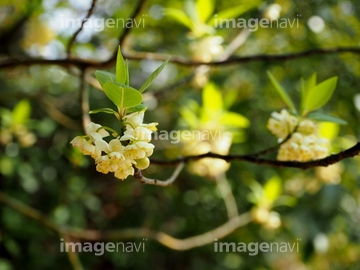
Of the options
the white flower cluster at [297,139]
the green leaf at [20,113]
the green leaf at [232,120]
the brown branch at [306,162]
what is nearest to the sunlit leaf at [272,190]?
the green leaf at [232,120]

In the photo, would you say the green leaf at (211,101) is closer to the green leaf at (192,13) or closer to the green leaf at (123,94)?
the green leaf at (192,13)

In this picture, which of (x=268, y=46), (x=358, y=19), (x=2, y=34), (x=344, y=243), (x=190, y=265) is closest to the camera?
(x=358, y=19)

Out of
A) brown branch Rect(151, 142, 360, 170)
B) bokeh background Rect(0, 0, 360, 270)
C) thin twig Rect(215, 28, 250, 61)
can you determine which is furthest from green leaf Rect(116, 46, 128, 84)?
thin twig Rect(215, 28, 250, 61)

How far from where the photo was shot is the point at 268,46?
314cm

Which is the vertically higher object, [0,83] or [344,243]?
[0,83]

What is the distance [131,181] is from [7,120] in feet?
3.33

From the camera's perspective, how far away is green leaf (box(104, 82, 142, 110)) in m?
0.89

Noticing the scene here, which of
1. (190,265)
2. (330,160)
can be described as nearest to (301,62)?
(190,265)

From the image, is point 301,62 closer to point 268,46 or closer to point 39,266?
point 268,46

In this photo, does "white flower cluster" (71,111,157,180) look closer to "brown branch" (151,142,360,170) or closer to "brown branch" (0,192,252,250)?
"brown branch" (151,142,360,170)

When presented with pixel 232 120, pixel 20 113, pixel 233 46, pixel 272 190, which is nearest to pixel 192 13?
pixel 233 46

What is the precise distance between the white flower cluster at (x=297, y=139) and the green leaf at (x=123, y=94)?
0.52m

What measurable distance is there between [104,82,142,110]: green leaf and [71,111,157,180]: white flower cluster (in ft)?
0.18

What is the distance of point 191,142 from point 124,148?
4.25 ft
